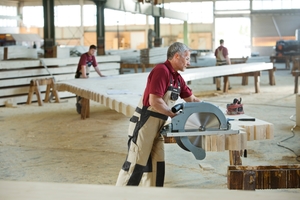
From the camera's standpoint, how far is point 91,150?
8156 millimetres

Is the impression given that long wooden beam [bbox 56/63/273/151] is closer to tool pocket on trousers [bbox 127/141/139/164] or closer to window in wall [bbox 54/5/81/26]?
tool pocket on trousers [bbox 127/141/139/164]

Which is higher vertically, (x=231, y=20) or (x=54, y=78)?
(x=231, y=20)

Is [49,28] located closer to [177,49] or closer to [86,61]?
[86,61]

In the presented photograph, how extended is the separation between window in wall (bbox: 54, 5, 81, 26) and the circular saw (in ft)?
117

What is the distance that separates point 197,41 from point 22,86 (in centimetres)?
2894

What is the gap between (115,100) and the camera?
7.93m

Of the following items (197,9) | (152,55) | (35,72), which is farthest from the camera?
(197,9)

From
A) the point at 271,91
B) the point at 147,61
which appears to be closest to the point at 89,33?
the point at 147,61

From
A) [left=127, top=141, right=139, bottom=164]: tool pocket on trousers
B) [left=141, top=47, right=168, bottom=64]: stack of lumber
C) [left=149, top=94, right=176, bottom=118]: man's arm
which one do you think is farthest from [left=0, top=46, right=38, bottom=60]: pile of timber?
[left=149, top=94, right=176, bottom=118]: man's arm

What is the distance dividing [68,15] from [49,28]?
24819mm

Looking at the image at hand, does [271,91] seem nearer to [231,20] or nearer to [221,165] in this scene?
[221,165]

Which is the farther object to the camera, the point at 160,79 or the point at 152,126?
the point at 152,126

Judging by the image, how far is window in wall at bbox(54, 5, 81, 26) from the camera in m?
39.5

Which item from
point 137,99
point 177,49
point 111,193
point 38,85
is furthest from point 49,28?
point 111,193
